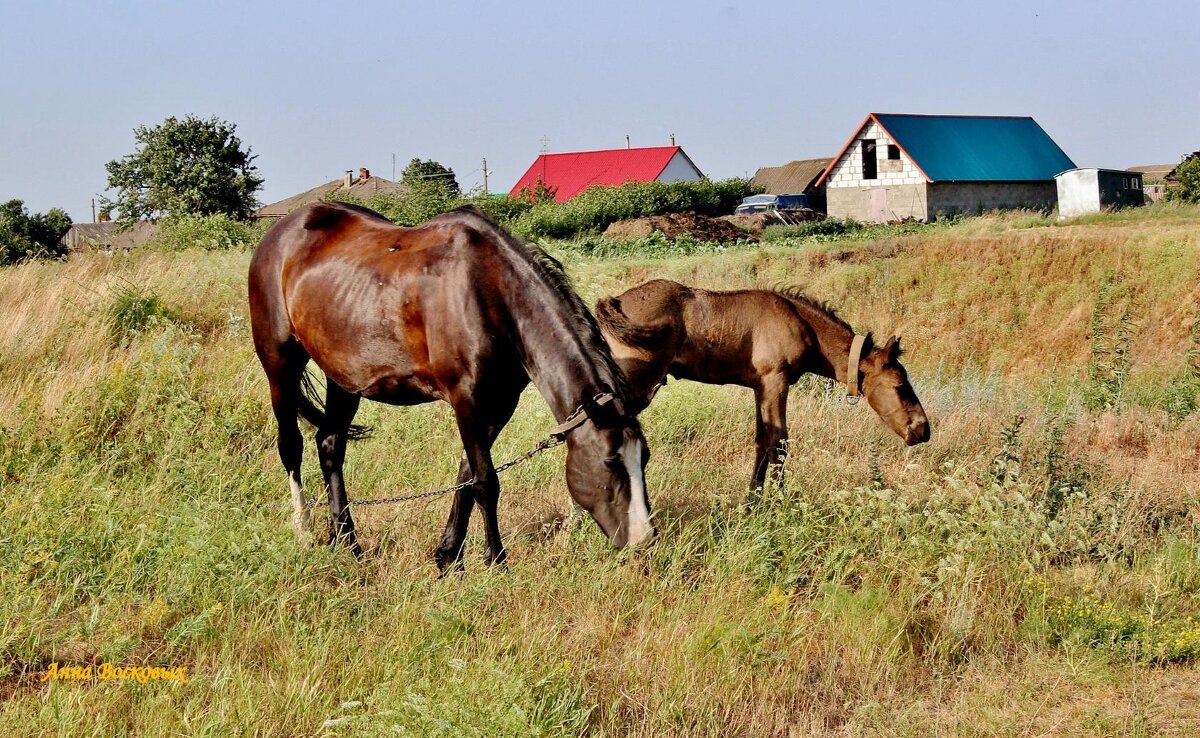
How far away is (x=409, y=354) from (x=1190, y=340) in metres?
22.2

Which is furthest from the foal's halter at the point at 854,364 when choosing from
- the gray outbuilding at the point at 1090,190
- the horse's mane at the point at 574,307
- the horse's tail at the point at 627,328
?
the gray outbuilding at the point at 1090,190

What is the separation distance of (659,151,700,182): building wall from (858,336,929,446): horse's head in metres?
56.4

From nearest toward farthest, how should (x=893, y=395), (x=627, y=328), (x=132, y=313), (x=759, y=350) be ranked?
(x=627, y=328), (x=893, y=395), (x=759, y=350), (x=132, y=313)

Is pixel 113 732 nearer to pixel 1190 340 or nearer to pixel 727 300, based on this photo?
pixel 727 300

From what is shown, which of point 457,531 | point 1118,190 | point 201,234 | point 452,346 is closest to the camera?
point 452,346

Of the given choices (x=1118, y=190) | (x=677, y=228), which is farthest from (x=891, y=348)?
(x=1118, y=190)

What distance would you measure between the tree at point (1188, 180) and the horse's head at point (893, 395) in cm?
3948

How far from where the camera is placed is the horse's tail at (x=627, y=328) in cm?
853

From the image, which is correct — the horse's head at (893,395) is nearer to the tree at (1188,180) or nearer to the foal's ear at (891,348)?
the foal's ear at (891,348)

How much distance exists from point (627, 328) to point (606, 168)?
189 ft

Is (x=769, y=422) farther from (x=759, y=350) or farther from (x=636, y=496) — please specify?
(x=636, y=496)

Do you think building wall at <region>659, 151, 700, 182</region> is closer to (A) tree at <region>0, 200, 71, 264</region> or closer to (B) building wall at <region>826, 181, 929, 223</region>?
(B) building wall at <region>826, 181, 929, 223</region>

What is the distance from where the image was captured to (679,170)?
6631 centimetres

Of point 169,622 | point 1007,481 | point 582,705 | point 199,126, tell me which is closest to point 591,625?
point 582,705
